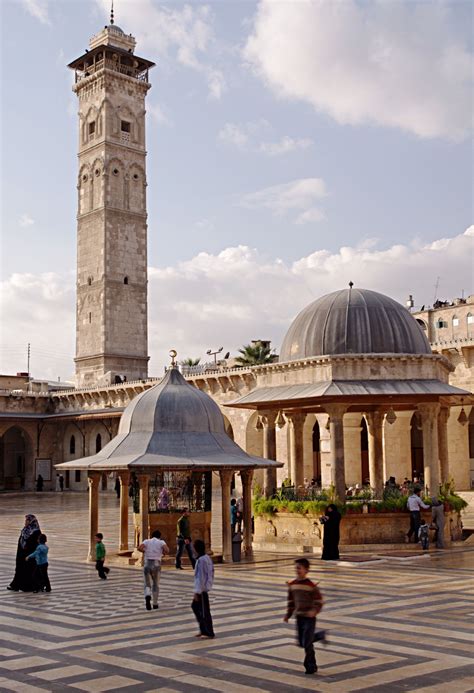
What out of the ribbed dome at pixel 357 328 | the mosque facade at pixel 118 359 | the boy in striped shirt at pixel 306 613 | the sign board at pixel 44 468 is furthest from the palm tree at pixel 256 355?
the boy in striped shirt at pixel 306 613

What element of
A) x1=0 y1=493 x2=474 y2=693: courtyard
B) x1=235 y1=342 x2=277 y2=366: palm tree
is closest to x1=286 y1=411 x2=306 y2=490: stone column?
x1=0 y1=493 x2=474 y2=693: courtyard

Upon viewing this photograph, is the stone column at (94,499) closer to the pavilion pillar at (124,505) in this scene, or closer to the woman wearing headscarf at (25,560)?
the pavilion pillar at (124,505)

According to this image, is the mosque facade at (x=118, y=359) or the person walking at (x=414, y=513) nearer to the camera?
the person walking at (x=414, y=513)

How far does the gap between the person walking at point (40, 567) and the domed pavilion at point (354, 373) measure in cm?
615

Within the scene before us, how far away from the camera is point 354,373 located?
52.5 feet

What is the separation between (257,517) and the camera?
16.9 m

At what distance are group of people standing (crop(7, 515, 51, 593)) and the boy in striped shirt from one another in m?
5.29

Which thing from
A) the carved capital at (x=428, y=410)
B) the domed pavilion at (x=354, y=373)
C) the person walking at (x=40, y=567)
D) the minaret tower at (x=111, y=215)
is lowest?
the person walking at (x=40, y=567)

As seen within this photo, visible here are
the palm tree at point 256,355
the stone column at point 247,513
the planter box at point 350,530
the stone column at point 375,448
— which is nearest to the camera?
the stone column at point 247,513

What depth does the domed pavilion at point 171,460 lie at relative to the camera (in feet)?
44.9

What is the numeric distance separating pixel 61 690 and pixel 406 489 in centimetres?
1195

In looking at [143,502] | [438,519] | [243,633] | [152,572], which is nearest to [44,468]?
[438,519]

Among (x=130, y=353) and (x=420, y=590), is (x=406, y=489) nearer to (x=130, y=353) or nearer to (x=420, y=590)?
(x=420, y=590)

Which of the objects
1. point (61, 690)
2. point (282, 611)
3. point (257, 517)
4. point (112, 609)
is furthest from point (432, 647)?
point (257, 517)
